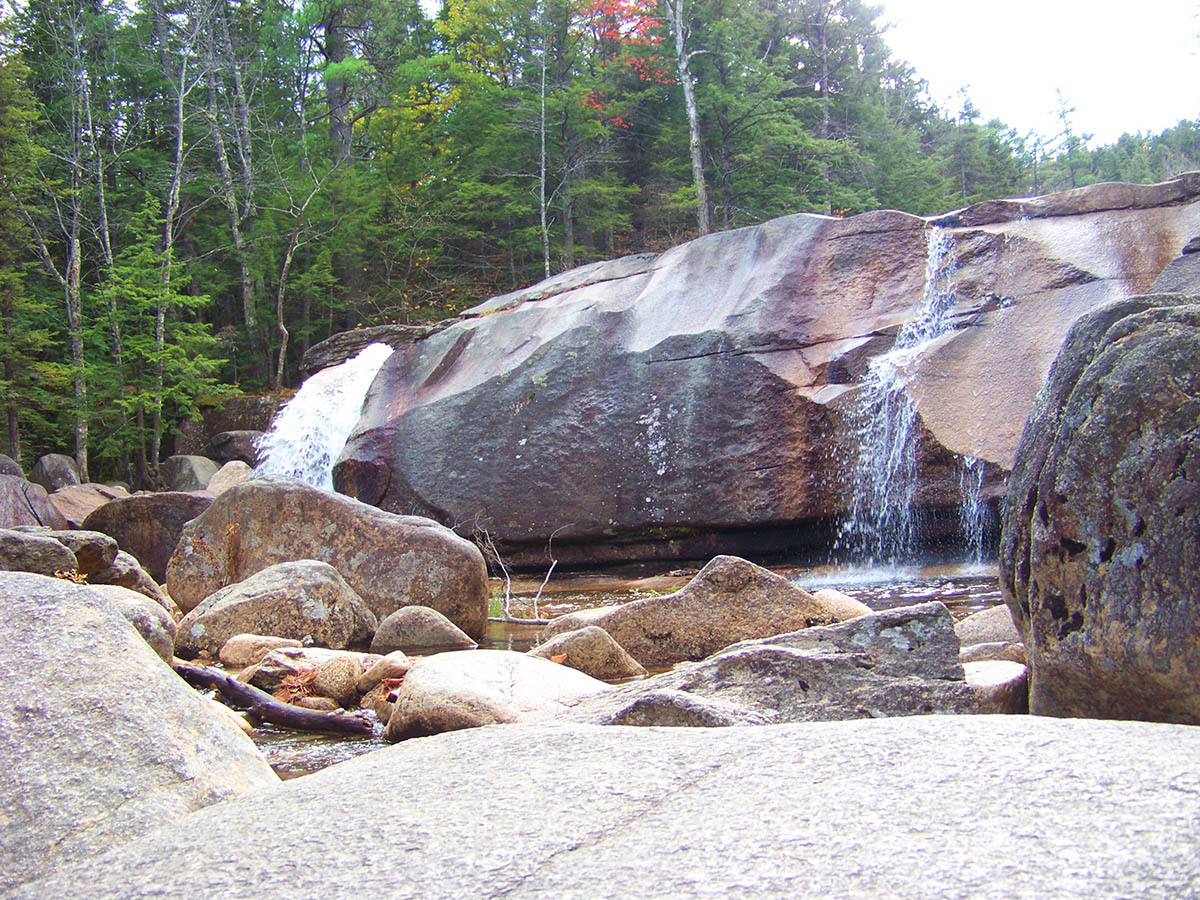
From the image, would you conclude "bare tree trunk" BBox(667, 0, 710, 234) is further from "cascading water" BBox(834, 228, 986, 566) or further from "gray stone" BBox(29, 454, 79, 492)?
"gray stone" BBox(29, 454, 79, 492)

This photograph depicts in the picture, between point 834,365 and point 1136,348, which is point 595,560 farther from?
point 1136,348

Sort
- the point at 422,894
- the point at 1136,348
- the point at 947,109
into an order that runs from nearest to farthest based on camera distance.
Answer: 1. the point at 422,894
2. the point at 1136,348
3. the point at 947,109

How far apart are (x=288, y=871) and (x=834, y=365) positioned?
10.2m

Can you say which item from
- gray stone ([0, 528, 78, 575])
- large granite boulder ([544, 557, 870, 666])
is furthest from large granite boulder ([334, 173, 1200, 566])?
gray stone ([0, 528, 78, 575])

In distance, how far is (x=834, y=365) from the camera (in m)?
11.2

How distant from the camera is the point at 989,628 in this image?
565 cm

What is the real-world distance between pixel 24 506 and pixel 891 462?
12.0 m

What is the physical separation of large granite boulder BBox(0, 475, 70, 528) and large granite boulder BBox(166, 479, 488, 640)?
6447 mm

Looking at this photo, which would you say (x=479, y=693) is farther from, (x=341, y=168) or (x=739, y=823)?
(x=341, y=168)

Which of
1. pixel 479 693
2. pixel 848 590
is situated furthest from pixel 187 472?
pixel 479 693

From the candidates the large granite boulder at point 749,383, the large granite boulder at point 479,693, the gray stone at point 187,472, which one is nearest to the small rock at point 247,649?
the large granite boulder at point 479,693

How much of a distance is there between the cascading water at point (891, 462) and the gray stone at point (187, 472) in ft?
44.7

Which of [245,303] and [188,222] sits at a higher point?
[188,222]

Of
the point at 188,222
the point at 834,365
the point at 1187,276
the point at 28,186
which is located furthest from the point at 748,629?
the point at 188,222
